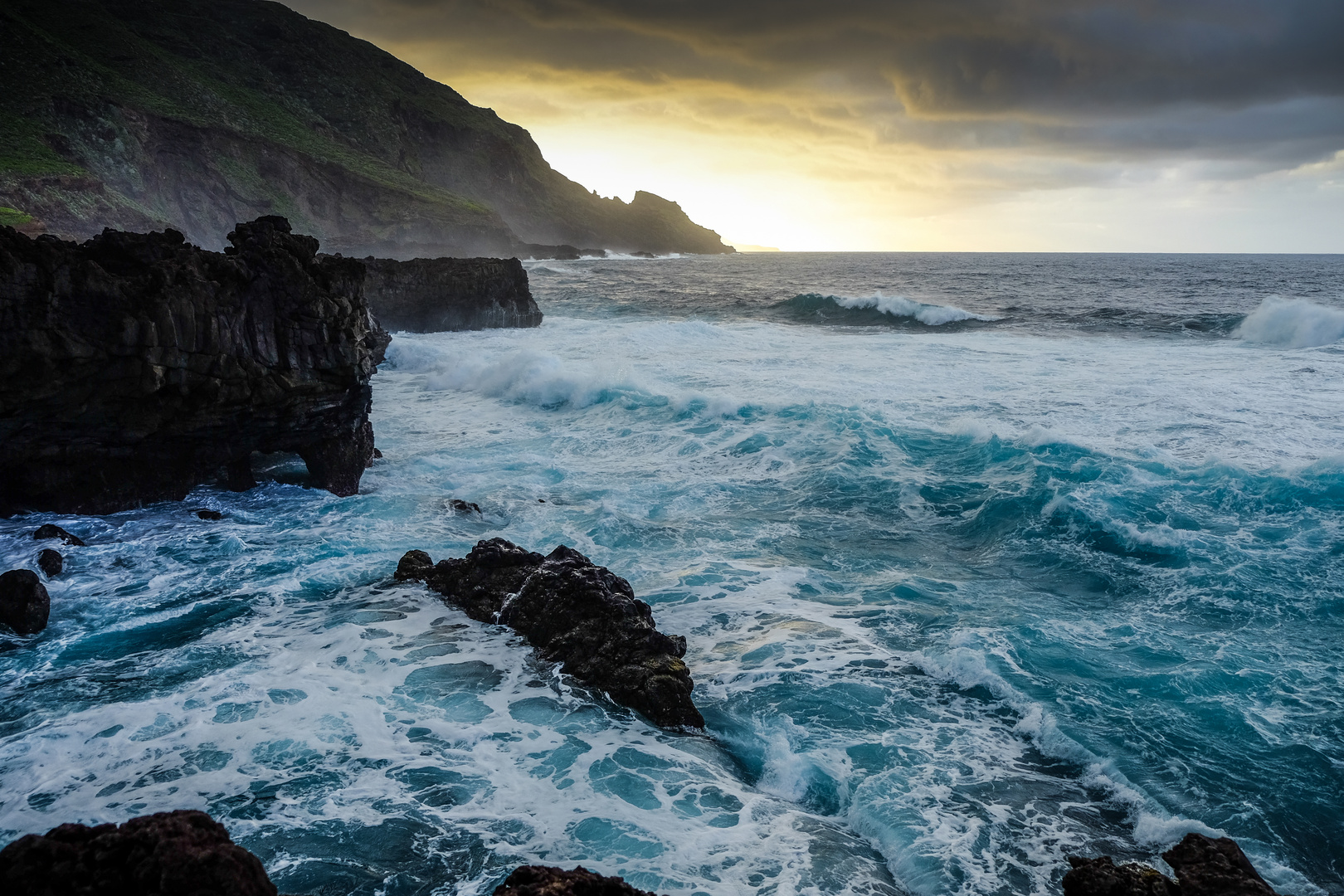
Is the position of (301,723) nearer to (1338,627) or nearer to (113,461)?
(113,461)

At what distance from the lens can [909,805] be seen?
21.2 ft

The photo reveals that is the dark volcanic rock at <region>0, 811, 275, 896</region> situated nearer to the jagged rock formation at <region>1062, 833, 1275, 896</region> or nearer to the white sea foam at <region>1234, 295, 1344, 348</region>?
the jagged rock formation at <region>1062, 833, 1275, 896</region>

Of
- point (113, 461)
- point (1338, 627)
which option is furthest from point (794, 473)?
point (113, 461)

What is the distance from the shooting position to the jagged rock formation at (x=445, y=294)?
36625 mm

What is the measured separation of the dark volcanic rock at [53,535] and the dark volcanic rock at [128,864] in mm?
9404

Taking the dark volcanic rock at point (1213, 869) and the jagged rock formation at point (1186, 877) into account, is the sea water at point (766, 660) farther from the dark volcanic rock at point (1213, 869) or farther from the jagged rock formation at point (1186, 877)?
the dark volcanic rock at point (1213, 869)

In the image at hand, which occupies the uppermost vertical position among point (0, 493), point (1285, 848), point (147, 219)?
point (147, 219)

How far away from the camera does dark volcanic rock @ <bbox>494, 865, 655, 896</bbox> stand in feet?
13.0

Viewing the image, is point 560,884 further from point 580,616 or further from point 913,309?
point 913,309

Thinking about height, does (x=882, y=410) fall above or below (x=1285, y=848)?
above

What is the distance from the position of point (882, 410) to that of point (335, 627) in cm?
1496

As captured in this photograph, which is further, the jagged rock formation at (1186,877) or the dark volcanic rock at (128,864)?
the jagged rock formation at (1186,877)

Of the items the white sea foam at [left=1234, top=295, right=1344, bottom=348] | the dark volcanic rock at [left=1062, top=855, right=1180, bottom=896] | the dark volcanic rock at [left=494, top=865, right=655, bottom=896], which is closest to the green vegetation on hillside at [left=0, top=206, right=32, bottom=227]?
the dark volcanic rock at [left=494, top=865, right=655, bottom=896]

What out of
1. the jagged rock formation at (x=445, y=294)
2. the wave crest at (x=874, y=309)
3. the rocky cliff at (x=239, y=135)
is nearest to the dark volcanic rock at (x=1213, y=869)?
the jagged rock formation at (x=445, y=294)
